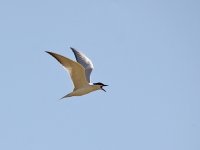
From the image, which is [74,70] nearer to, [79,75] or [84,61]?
[79,75]

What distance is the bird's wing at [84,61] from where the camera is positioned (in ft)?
73.3

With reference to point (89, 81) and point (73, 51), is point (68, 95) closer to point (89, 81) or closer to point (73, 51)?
point (89, 81)

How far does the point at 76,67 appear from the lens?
19562 millimetres

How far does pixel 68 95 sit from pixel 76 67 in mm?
1382

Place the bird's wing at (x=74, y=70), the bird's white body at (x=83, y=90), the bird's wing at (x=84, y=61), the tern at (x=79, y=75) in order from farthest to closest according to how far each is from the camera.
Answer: the bird's wing at (x=84, y=61), the bird's white body at (x=83, y=90), the tern at (x=79, y=75), the bird's wing at (x=74, y=70)

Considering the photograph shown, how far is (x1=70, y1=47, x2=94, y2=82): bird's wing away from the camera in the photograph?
880 inches

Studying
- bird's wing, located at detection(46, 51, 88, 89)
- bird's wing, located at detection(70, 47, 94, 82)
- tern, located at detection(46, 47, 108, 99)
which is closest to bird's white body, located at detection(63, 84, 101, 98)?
tern, located at detection(46, 47, 108, 99)

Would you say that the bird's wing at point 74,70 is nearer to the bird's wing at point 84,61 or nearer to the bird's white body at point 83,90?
the bird's white body at point 83,90

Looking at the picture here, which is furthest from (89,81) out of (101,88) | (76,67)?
(76,67)

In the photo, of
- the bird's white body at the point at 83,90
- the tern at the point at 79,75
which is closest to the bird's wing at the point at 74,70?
the tern at the point at 79,75

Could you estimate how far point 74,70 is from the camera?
64.9 feet

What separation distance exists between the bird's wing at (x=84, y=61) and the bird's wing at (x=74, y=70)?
4.56 ft

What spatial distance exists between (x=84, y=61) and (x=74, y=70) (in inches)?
127

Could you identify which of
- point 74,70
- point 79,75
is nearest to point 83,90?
point 79,75
